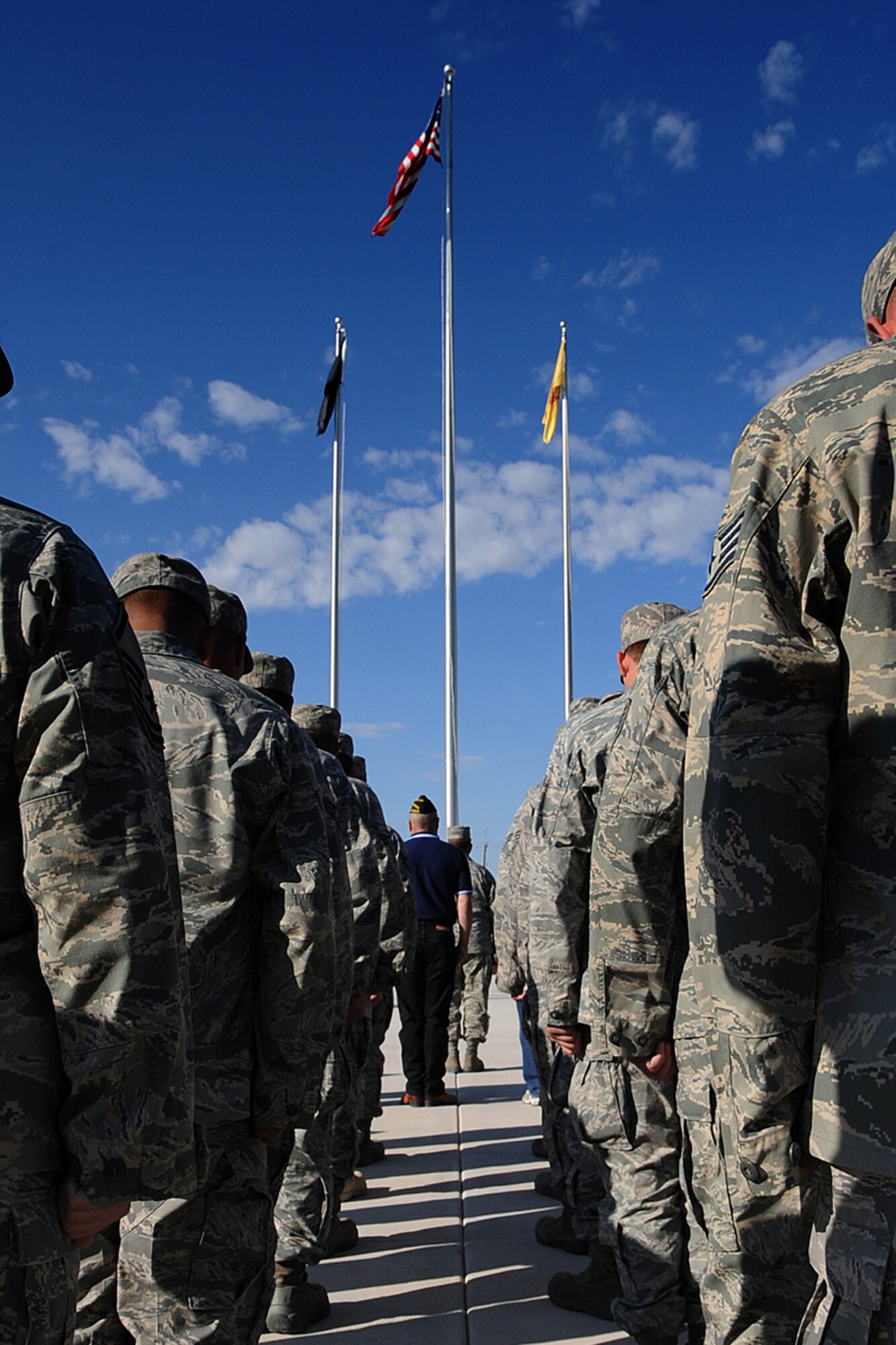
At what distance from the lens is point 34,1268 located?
173cm

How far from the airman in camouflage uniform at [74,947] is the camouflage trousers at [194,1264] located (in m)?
0.98

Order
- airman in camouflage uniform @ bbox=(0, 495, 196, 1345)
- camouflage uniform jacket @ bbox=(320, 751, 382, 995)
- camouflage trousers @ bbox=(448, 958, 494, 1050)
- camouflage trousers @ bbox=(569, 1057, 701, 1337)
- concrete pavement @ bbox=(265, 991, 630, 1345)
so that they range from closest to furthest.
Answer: airman in camouflage uniform @ bbox=(0, 495, 196, 1345), camouflage trousers @ bbox=(569, 1057, 701, 1337), concrete pavement @ bbox=(265, 991, 630, 1345), camouflage uniform jacket @ bbox=(320, 751, 382, 995), camouflage trousers @ bbox=(448, 958, 494, 1050)

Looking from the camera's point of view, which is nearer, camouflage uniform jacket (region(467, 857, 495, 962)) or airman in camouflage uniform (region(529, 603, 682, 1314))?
airman in camouflage uniform (region(529, 603, 682, 1314))

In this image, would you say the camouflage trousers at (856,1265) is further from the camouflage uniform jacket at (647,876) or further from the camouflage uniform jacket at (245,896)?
the camouflage uniform jacket at (245,896)

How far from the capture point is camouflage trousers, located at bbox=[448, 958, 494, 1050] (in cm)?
1105

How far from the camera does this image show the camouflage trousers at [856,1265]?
5.07 ft

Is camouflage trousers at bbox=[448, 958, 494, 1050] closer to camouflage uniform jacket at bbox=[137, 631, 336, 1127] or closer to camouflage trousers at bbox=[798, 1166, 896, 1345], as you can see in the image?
camouflage uniform jacket at bbox=[137, 631, 336, 1127]

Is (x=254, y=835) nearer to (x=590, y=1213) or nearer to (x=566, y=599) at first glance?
(x=590, y=1213)

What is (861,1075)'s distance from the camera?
5.45ft

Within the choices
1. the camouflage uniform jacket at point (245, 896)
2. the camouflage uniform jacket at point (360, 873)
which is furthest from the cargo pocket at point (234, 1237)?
the camouflage uniform jacket at point (360, 873)

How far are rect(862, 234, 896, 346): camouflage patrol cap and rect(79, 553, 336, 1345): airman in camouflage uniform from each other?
1768 mm

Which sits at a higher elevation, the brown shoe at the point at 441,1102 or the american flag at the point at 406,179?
the american flag at the point at 406,179

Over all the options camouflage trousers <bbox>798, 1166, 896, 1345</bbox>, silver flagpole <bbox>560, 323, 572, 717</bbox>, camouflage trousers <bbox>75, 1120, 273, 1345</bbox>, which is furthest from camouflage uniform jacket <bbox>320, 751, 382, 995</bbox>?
silver flagpole <bbox>560, 323, 572, 717</bbox>

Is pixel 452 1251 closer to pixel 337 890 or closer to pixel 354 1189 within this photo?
pixel 354 1189
